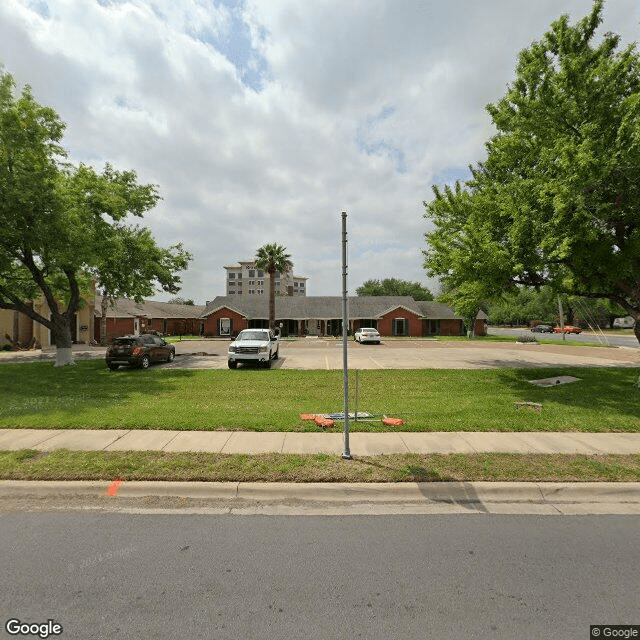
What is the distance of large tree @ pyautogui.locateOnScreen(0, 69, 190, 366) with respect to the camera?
49.6ft

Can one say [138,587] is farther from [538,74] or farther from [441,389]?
[538,74]

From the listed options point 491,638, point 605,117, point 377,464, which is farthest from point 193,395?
point 605,117

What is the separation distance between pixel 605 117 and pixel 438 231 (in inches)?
293

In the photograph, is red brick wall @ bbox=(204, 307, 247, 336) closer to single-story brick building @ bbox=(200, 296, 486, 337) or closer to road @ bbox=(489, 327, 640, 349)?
single-story brick building @ bbox=(200, 296, 486, 337)

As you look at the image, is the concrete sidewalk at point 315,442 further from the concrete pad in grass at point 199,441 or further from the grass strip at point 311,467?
the grass strip at point 311,467

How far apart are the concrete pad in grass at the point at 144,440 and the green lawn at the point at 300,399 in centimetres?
30

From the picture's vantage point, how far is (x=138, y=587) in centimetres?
329

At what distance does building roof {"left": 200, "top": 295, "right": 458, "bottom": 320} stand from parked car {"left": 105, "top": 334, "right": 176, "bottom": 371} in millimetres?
31898

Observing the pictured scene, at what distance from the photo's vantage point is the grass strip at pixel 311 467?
535 centimetres

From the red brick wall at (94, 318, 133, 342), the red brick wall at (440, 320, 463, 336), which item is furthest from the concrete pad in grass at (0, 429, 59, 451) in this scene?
the red brick wall at (440, 320, 463, 336)

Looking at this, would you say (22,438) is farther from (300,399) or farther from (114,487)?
(300,399)

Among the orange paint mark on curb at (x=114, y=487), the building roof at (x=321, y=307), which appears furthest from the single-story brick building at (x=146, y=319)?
the orange paint mark on curb at (x=114, y=487)

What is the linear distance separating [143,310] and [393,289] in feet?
199

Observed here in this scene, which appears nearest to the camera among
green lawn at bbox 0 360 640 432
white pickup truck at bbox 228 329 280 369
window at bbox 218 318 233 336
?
green lawn at bbox 0 360 640 432
